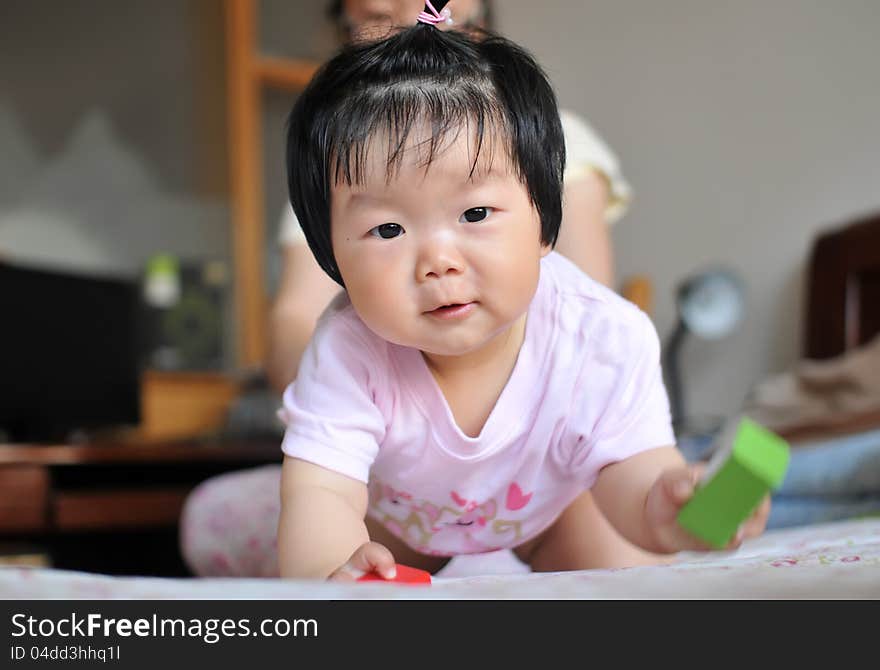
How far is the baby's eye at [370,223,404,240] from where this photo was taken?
0.58m

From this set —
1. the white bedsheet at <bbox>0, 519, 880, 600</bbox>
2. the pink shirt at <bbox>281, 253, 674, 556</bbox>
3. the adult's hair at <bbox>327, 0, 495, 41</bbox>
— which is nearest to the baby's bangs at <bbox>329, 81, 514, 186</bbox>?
the pink shirt at <bbox>281, 253, 674, 556</bbox>

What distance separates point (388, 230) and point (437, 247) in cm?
4

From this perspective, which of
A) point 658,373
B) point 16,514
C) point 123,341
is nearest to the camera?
point 658,373

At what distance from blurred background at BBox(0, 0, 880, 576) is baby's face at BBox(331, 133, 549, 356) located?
1818mm

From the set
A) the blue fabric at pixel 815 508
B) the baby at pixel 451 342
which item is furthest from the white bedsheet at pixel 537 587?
the blue fabric at pixel 815 508

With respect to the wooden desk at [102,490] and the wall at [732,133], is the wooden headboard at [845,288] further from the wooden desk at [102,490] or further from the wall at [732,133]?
the wooden desk at [102,490]

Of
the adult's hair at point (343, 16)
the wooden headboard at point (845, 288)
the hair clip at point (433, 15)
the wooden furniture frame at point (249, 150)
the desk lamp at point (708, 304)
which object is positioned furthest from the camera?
the wooden furniture frame at point (249, 150)

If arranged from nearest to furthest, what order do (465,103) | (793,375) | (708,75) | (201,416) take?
1. (465,103)
2. (793,375)
3. (708,75)
4. (201,416)

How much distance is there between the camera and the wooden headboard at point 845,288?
6.99ft

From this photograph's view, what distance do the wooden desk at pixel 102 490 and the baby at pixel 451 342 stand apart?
1.75 m
